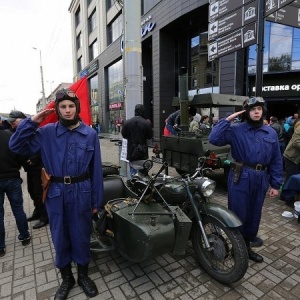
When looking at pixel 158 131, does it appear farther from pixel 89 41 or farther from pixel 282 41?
pixel 89 41

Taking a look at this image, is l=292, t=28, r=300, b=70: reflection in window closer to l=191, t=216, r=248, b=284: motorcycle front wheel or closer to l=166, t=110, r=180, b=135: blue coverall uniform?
l=166, t=110, r=180, b=135: blue coverall uniform

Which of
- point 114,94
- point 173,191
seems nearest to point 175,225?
point 173,191

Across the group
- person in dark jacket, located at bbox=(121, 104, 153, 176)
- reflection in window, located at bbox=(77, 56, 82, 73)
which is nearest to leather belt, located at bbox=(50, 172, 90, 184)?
person in dark jacket, located at bbox=(121, 104, 153, 176)

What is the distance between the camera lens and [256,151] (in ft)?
9.09

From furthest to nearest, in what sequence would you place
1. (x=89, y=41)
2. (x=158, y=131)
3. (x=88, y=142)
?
(x=89, y=41)
(x=158, y=131)
(x=88, y=142)

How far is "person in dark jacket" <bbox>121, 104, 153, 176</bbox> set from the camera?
16.7 feet

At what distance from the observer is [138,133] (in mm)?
5102

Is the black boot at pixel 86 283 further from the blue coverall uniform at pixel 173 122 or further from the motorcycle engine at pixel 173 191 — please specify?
the blue coverall uniform at pixel 173 122

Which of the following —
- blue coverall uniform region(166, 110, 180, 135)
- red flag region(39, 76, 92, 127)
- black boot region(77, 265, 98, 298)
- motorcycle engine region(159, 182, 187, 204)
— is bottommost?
black boot region(77, 265, 98, 298)

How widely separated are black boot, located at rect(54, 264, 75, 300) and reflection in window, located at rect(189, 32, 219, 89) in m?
12.9

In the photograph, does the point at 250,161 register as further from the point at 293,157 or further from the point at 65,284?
the point at 293,157

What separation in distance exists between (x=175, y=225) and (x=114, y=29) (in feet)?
79.1

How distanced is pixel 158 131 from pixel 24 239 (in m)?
12.4

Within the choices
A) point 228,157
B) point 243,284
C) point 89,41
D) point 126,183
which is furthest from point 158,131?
point 89,41
